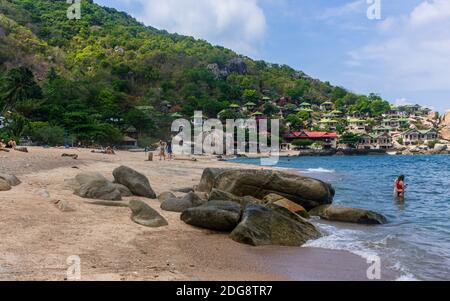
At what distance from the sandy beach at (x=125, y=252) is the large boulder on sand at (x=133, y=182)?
2614mm

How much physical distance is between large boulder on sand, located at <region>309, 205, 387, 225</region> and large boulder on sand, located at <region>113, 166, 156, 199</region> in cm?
590

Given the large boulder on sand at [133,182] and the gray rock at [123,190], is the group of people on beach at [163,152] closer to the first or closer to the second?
the large boulder on sand at [133,182]

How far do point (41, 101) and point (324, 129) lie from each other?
82.9 meters

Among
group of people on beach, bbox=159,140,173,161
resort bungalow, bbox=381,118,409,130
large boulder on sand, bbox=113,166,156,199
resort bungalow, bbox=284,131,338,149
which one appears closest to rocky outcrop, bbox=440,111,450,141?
resort bungalow, bbox=381,118,409,130

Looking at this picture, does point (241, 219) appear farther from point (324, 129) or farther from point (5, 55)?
point (324, 129)

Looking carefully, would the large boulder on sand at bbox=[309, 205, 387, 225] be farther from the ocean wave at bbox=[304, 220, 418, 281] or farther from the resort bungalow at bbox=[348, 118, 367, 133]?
the resort bungalow at bbox=[348, 118, 367, 133]

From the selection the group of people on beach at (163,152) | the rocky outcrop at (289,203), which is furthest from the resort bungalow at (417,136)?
the rocky outcrop at (289,203)

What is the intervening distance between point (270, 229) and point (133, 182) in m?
5.37

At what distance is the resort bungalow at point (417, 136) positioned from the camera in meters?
118

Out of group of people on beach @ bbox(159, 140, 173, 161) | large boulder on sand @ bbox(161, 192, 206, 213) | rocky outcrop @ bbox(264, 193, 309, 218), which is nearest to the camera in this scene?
large boulder on sand @ bbox(161, 192, 206, 213)

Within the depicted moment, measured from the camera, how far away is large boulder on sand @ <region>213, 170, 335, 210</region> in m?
14.9

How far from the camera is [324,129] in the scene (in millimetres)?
122250

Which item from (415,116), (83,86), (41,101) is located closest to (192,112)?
(83,86)

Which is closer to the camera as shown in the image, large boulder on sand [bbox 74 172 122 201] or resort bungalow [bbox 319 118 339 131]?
large boulder on sand [bbox 74 172 122 201]
